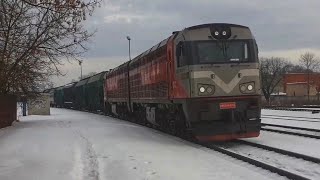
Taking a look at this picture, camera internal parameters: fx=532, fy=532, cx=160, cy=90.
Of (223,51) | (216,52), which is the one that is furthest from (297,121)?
(216,52)

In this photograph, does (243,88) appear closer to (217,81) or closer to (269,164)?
(217,81)

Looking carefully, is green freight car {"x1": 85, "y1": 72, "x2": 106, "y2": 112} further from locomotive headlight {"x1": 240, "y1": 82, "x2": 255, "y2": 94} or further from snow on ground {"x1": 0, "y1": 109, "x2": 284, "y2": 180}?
locomotive headlight {"x1": 240, "y1": 82, "x2": 255, "y2": 94}

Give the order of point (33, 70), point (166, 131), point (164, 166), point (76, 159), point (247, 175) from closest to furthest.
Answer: point (247, 175) < point (164, 166) < point (76, 159) < point (166, 131) < point (33, 70)

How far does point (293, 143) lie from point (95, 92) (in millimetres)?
32907

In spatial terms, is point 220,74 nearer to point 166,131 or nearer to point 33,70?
point 166,131

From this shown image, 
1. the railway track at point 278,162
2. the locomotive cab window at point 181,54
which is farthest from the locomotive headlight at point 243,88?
the locomotive cab window at point 181,54

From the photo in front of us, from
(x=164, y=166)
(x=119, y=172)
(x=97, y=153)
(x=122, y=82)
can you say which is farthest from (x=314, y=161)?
(x=122, y=82)

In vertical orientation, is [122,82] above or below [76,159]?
above

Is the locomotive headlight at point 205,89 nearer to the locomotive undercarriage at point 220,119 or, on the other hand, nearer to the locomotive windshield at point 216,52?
the locomotive undercarriage at point 220,119

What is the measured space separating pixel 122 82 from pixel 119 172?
2020 cm

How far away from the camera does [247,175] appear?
1022 centimetres

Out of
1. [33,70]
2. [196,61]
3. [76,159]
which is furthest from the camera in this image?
[33,70]

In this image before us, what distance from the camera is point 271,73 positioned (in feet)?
412

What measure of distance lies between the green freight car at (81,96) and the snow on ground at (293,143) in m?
37.5
